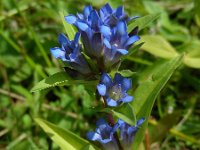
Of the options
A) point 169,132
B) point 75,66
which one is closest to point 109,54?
point 75,66

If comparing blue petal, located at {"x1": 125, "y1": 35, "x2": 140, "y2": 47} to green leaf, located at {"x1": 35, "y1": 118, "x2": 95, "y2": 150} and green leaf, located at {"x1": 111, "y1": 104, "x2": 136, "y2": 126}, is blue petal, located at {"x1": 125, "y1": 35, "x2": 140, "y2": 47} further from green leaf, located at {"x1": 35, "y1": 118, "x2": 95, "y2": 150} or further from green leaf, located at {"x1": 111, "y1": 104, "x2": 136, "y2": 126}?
green leaf, located at {"x1": 35, "y1": 118, "x2": 95, "y2": 150}

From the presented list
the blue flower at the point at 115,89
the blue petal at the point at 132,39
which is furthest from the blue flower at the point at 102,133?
the blue petal at the point at 132,39

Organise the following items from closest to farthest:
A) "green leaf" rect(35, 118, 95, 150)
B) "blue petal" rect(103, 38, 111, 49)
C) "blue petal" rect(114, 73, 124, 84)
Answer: "blue petal" rect(103, 38, 111, 49), "blue petal" rect(114, 73, 124, 84), "green leaf" rect(35, 118, 95, 150)

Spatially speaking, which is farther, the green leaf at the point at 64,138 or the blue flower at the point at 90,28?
the green leaf at the point at 64,138

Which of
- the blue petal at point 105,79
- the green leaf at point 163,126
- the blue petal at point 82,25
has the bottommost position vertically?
the green leaf at point 163,126

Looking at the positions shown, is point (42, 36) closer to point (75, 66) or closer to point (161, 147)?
point (161, 147)

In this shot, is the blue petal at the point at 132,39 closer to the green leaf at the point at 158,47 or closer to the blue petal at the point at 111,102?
the blue petal at the point at 111,102

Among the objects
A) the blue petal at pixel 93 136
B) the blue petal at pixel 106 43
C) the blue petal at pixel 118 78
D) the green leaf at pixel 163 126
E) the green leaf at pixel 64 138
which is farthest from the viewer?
the green leaf at pixel 163 126

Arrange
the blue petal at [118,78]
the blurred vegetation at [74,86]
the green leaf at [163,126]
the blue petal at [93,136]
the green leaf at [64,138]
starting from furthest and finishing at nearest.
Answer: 1. the blurred vegetation at [74,86]
2. the green leaf at [163,126]
3. the green leaf at [64,138]
4. the blue petal at [93,136]
5. the blue petal at [118,78]

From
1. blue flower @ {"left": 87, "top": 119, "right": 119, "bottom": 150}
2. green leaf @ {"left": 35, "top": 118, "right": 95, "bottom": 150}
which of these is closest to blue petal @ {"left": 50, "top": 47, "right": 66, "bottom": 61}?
blue flower @ {"left": 87, "top": 119, "right": 119, "bottom": 150}
